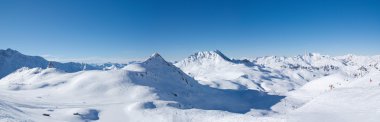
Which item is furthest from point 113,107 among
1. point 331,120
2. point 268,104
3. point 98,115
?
point 268,104

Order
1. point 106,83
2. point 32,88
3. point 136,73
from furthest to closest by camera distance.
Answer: point 136,73
point 106,83
point 32,88

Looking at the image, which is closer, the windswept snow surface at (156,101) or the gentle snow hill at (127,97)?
the windswept snow surface at (156,101)

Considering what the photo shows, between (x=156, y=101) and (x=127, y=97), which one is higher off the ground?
(x=127, y=97)

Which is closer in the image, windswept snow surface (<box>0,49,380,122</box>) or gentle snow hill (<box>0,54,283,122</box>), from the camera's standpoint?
windswept snow surface (<box>0,49,380,122</box>)

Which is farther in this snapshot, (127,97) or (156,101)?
(127,97)

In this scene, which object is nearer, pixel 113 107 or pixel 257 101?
pixel 113 107

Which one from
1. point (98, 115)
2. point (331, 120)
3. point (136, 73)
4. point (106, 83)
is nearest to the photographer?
point (331, 120)

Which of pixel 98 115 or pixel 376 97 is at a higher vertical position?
pixel 376 97

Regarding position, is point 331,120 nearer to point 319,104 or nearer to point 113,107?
point 319,104
